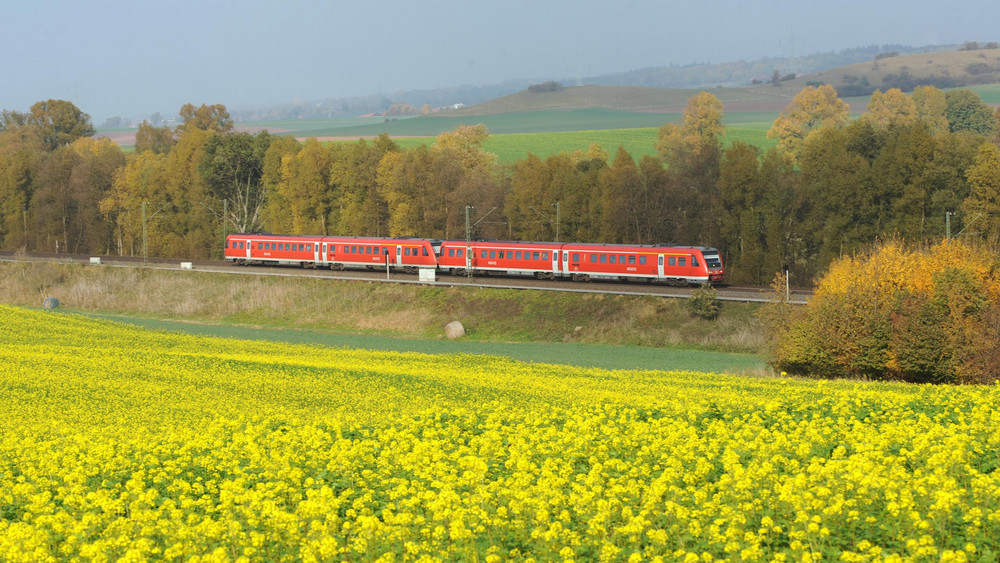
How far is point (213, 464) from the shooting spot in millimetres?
16531

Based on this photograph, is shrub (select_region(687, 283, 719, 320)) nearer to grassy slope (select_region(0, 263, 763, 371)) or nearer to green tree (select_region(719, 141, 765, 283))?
grassy slope (select_region(0, 263, 763, 371))

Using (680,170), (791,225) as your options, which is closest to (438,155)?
(680,170)

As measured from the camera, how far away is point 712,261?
2324 inches

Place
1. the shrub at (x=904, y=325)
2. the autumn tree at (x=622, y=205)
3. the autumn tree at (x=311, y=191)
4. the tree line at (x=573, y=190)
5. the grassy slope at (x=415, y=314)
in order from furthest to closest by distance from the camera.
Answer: the autumn tree at (x=311, y=191) → the autumn tree at (x=622, y=205) → the tree line at (x=573, y=190) → the grassy slope at (x=415, y=314) → the shrub at (x=904, y=325)

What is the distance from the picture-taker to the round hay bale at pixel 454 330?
60322mm

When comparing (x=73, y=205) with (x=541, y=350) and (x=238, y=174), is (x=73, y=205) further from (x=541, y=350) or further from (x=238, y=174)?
(x=541, y=350)

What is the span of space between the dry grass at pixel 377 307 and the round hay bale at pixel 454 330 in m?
0.81

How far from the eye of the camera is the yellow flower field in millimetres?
11797

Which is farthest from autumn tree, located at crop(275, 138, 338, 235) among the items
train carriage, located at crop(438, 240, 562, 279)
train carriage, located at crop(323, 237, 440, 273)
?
train carriage, located at crop(438, 240, 562, 279)

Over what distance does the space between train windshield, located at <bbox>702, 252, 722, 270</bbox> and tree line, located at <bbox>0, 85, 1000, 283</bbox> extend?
367 inches

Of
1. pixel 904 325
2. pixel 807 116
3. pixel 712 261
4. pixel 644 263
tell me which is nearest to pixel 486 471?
pixel 904 325

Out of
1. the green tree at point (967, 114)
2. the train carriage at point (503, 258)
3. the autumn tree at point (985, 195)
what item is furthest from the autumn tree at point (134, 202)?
the green tree at point (967, 114)

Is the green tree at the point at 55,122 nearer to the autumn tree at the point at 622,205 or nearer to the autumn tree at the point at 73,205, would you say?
the autumn tree at the point at 73,205

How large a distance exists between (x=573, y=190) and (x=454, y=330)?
21.8m
